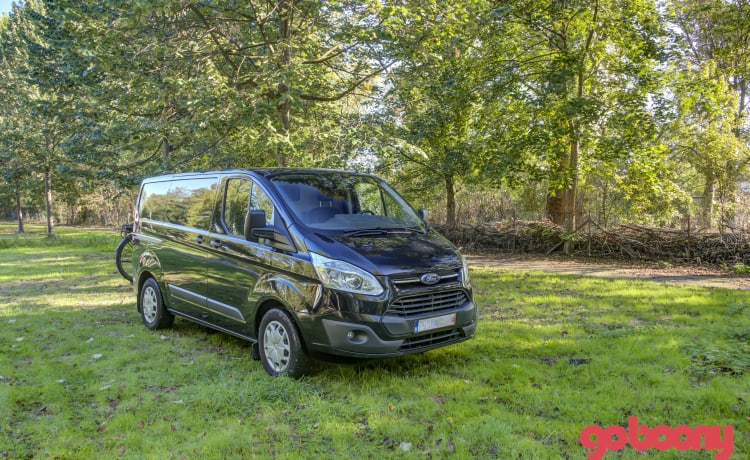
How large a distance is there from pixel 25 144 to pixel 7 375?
2454 centimetres

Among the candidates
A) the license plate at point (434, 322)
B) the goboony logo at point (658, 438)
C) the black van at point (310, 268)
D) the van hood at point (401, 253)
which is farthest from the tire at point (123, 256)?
the goboony logo at point (658, 438)

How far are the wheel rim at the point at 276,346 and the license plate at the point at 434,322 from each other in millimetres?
1249

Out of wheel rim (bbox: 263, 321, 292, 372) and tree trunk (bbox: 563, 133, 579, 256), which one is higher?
tree trunk (bbox: 563, 133, 579, 256)

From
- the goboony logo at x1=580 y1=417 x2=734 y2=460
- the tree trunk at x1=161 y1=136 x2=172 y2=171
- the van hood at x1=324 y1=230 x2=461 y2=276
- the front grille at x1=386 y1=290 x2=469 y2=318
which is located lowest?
the goboony logo at x1=580 y1=417 x2=734 y2=460

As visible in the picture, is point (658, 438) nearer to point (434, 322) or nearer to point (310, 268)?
point (434, 322)

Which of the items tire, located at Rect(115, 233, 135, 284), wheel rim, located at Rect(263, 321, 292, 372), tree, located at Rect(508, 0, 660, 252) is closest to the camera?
wheel rim, located at Rect(263, 321, 292, 372)

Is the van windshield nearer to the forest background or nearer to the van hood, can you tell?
the van hood

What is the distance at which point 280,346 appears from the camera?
194 inches

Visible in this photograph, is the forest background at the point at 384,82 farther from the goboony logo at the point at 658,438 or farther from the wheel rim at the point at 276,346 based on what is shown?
the goboony logo at the point at 658,438

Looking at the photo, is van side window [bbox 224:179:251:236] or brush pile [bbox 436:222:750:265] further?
brush pile [bbox 436:222:750:265]

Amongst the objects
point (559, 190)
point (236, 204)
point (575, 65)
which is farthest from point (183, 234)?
point (559, 190)

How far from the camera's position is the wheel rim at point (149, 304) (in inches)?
283

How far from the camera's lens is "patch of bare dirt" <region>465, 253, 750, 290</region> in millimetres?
10452

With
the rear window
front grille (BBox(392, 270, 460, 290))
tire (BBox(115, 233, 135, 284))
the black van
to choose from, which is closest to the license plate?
the black van
